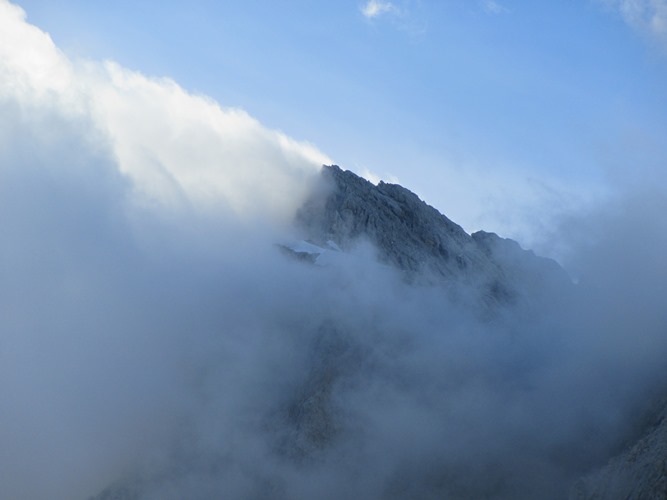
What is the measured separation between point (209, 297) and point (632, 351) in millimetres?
48253

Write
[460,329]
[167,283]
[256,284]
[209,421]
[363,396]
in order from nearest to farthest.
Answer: [363,396], [209,421], [460,329], [256,284], [167,283]

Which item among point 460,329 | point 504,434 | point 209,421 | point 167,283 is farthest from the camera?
point 167,283

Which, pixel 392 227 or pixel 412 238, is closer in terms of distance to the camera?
pixel 412 238

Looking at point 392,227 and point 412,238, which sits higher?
point 392,227

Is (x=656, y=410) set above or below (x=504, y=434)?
below

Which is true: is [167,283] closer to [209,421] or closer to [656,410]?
[209,421]

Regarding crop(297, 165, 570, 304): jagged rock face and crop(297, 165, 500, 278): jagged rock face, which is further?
crop(297, 165, 500, 278): jagged rock face

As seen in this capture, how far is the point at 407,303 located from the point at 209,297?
81.0ft

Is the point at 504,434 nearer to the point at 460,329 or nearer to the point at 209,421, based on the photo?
the point at 460,329

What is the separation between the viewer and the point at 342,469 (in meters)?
54.7

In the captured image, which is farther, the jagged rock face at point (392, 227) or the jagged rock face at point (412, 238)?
the jagged rock face at point (392, 227)

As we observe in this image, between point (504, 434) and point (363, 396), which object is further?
point (363, 396)

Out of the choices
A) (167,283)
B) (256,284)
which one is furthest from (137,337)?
(256,284)

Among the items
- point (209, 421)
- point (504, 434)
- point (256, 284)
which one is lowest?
point (504, 434)
